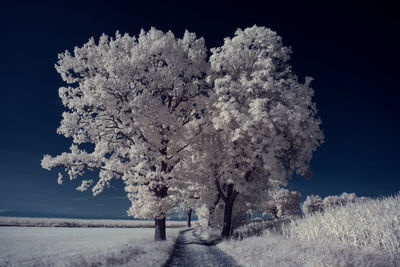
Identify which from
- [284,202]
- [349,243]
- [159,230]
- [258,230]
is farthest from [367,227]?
[284,202]

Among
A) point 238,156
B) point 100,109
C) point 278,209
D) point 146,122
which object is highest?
point 100,109

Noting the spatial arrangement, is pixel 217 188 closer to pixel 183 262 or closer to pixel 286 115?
pixel 286 115

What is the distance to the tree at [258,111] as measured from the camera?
16.1m

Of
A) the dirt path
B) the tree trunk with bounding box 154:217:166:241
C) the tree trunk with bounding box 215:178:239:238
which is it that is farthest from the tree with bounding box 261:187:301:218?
the dirt path

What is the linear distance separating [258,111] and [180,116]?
6.49 metres

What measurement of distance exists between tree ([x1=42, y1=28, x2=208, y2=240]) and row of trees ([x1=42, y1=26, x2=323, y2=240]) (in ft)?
0.22

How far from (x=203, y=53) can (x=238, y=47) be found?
2.93 metres

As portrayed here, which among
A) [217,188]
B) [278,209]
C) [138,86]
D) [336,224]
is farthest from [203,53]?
[278,209]

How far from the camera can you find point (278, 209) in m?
77.8

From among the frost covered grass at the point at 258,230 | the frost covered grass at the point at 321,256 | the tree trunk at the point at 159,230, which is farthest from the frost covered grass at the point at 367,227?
the tree trunk at the point at 159,230

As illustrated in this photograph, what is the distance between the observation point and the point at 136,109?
1496 centimetres

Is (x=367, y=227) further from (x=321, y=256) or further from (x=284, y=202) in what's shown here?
(x=284, y=202)

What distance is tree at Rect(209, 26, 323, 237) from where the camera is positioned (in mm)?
16109

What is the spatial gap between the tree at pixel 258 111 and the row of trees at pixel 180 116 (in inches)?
3.1
